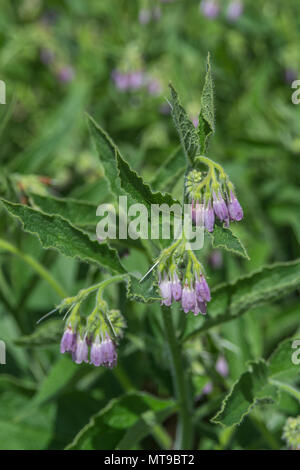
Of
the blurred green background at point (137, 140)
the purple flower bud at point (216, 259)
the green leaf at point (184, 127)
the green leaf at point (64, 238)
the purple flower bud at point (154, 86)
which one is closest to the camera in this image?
the green leaf at point (184, 127)

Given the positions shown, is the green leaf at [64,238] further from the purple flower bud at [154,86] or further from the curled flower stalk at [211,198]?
the purple flower bud at [154,86]

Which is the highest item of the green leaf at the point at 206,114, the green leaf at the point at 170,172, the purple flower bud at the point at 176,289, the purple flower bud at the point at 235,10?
the purple flower bud at the point at 235,10

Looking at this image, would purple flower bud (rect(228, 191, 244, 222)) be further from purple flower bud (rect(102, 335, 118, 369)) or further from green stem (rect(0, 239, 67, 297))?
green stem (rect(0, 239, 67, 297))

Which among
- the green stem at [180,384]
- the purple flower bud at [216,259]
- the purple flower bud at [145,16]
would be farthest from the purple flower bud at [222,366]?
the purple flower bud at [145,16]

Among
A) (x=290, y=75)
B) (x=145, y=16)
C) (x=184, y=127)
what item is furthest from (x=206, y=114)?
(x=145, y=16)

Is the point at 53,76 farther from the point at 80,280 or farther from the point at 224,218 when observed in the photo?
the point at 224,218

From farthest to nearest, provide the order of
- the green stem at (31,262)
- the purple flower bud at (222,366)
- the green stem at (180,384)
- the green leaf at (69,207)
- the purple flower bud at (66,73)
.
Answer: the purple flower bud at (66,73) < the purple flower bud at (222,366) < the green stem at (31,262) < the green leaf at (69,207) < the green stem at (180,384)
